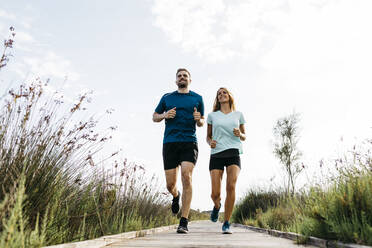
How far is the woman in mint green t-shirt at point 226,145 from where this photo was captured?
5910 millimetres

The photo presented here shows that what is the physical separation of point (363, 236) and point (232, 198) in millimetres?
3100

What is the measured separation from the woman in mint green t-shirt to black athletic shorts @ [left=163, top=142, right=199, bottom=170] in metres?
0.45

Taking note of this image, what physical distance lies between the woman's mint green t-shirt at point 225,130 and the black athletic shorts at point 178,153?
18.4 inches

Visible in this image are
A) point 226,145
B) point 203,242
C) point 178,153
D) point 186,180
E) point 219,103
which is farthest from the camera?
point 219,103

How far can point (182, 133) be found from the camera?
18.9 feet

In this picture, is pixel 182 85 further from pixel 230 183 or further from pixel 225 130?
pixel 230 183

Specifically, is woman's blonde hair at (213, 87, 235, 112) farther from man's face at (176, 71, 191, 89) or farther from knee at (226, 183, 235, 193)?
knee at (226, 183, 235, 193)

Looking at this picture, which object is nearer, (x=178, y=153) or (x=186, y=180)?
(x=186, y=180)

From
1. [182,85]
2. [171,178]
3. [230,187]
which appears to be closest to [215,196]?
[230,187]

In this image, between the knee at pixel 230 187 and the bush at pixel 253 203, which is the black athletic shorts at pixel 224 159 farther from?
the bush at pixel 253 203

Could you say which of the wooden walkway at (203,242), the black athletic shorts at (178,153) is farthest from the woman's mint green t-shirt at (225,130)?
the wooden walkway at (203,242)

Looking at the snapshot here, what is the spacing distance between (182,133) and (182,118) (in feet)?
0.82

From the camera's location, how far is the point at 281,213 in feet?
24.7

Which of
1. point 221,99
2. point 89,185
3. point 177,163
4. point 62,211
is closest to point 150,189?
point 177,163
